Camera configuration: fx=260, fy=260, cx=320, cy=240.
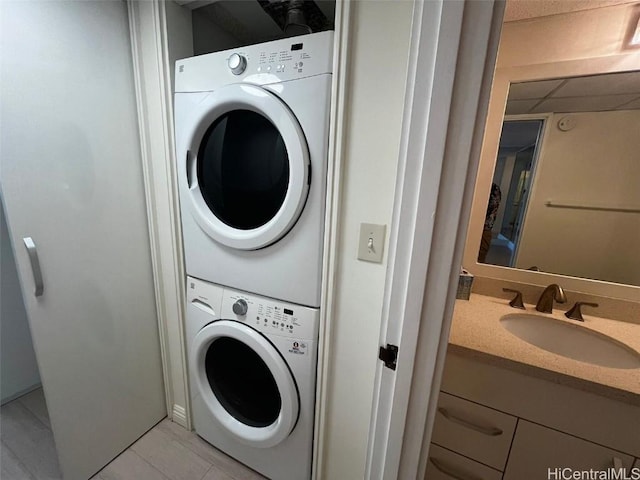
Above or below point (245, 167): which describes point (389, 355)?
below

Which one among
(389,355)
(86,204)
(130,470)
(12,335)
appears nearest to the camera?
(389,355)

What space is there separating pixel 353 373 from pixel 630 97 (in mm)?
1489

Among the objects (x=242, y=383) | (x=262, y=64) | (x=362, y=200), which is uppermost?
(x=262, y=64)

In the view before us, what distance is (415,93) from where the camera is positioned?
51 cm

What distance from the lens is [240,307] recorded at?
103 cm

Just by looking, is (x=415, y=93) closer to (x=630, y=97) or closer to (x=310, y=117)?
(x=310, y=117)

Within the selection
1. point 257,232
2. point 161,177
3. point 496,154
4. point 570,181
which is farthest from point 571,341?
point 161,177

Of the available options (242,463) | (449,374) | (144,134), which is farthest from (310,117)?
(242,463)

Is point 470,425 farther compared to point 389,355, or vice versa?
point 470,425

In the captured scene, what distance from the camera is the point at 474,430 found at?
90 cm

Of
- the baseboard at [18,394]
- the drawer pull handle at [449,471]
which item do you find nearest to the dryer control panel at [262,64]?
the drawer pull handle at [449,471]

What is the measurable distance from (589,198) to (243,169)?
146cm

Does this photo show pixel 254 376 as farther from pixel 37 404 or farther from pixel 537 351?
pixel 37 404

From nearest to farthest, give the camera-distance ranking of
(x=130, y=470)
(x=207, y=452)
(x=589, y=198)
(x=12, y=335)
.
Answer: (x=589, y=198) → (x=130, y=470) → (x=207, y=452) → (x=12, y=335)
